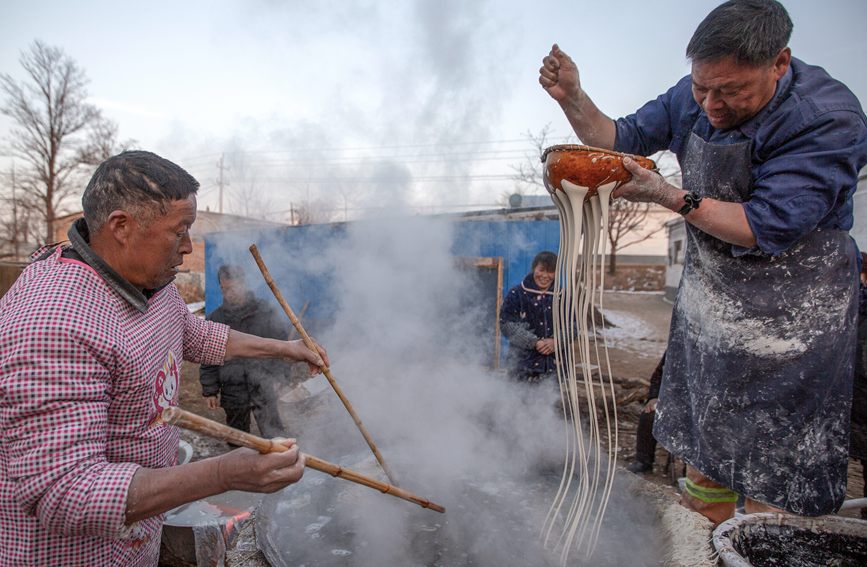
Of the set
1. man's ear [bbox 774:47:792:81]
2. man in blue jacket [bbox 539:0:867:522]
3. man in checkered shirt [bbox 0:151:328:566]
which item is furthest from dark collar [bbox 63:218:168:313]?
man's ear [bbox 774:47:792:81]

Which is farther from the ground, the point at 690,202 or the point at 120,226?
the point at 690,202

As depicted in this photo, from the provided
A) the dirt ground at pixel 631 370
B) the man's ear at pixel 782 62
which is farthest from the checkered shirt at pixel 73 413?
the dirt ground at pixel 631 370

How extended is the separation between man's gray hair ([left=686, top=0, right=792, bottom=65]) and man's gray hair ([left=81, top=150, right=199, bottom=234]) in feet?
6.25

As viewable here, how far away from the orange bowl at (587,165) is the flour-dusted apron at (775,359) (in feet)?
1.64

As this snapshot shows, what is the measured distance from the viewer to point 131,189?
156cm

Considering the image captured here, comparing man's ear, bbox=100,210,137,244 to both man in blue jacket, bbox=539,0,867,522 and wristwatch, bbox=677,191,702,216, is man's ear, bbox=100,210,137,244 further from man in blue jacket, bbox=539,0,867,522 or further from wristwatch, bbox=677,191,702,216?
wristwatch, bbox=677,191,702,216

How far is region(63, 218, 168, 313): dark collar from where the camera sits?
158 centimetres

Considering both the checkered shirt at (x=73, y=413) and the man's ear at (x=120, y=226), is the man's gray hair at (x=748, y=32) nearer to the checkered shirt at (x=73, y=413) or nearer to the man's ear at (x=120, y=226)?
the man's ear at (x=120, y=226)

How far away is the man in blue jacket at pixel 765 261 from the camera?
168 centimetres

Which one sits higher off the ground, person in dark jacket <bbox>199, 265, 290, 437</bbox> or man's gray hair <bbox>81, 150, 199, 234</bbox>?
man's gray hair <bbox>81, 150, 199, 234</bbox>

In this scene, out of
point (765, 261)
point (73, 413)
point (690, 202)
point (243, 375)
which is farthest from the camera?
point (243, 375)

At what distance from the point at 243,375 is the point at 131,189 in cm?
418

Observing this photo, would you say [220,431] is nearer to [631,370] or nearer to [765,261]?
[765,261]

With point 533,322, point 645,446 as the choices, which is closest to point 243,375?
point 533,322
